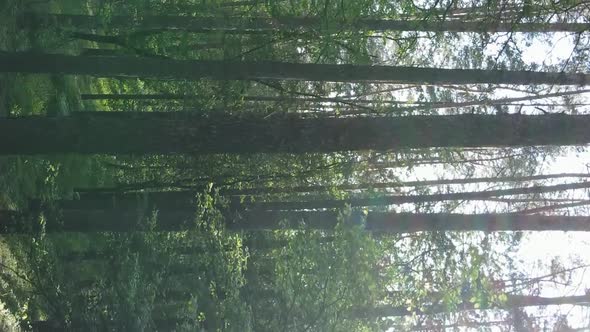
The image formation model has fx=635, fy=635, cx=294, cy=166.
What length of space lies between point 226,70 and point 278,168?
3792mm

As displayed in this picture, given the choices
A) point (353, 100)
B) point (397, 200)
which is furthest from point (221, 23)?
point (397, 200)

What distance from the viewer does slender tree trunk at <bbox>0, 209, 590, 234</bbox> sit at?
9.51 m

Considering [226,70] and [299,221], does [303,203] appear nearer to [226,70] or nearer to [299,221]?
[299,221]

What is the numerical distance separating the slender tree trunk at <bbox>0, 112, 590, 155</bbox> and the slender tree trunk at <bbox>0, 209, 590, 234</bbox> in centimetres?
236

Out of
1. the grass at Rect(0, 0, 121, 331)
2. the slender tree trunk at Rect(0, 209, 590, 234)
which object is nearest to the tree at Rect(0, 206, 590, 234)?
the slender tree trunk at Rect(0, 209, 590, 234)

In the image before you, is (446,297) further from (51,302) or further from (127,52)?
(127,52)

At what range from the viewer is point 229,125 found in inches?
279

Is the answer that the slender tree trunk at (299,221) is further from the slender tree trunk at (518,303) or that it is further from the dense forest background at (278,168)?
the slender tree trunk at (518,303)

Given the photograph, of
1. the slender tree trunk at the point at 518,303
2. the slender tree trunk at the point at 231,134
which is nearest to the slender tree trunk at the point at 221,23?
the slender tree trunk at the point at 231,134

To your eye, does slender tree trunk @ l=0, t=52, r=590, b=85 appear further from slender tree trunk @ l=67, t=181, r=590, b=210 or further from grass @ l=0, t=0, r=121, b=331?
Result: slender tree trunk @ l=67, t=181, r=590, b=210

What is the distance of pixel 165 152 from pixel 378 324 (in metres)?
4.91

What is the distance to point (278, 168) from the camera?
1334 centimetres

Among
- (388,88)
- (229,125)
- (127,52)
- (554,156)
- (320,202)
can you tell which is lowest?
(229,125)

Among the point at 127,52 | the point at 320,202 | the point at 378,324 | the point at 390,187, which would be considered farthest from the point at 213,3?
the point at 378,324
